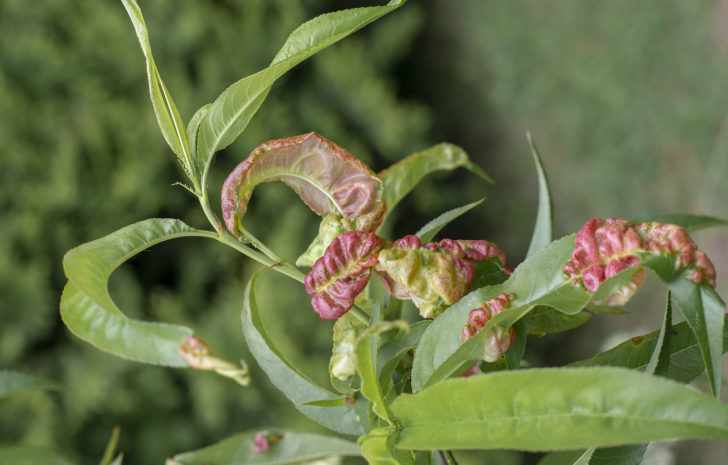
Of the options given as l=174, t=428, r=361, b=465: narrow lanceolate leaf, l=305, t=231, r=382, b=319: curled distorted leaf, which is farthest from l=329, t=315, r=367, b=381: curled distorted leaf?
l=174, t=428, r=361, b=465: narrow lanceolate leaf

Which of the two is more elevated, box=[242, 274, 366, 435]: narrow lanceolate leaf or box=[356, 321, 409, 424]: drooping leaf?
box=[356, 321, 409, 424]: drooping leaf

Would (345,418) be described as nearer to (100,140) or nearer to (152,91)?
(152,91)

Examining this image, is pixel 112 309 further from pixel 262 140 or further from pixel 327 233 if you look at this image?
pixel 262 140

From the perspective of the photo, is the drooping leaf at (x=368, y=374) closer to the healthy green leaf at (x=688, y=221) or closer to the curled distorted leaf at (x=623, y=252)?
the curled distorted leaf at (x=623, y=252)

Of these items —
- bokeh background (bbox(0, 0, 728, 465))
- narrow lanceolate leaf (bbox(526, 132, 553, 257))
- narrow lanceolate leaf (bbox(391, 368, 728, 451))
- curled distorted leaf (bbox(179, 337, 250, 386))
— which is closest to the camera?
narrow lanceolate leaf (bbox(391, 368, 728, 451))

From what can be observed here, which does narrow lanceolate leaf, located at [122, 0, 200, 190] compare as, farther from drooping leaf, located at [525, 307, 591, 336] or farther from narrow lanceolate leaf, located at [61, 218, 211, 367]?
drooping leaf, located at [525, 307, 591, 336]

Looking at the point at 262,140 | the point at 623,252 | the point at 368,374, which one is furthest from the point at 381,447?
the point at 262,140
